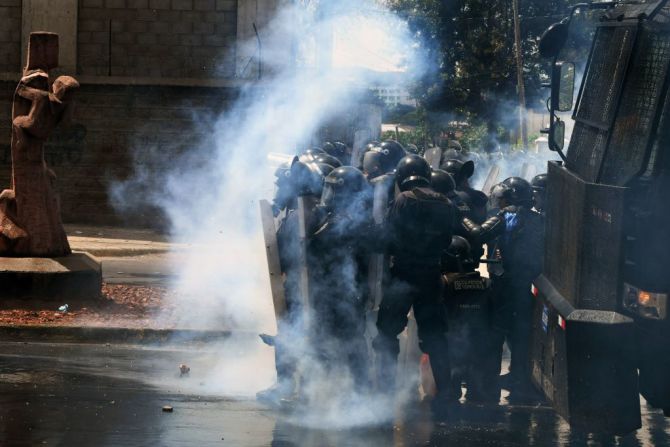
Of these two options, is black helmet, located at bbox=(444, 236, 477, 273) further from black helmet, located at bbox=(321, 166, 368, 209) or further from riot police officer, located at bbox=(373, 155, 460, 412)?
black helmet, located at bbox=(321, 166, 368, 209)

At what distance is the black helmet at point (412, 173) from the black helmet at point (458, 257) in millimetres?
633

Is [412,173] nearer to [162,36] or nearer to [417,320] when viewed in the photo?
[417,320]

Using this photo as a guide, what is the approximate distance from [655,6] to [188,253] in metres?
12.9

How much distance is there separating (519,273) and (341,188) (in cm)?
167

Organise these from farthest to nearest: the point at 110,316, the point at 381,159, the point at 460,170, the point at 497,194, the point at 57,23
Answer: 1. the point at 57,23
2. the point at 110,316
3. the point at 460,170
4. the point at 381,159
5. the point at 497,194

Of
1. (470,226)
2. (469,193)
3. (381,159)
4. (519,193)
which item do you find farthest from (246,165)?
(519,193)

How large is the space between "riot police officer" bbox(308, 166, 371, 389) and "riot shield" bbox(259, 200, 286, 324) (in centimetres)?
36

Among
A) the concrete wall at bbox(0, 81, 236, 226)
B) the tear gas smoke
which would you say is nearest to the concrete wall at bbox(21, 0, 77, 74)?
the concrete wall at bbox(0, 81, 236, 226)

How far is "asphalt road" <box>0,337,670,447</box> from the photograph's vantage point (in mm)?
7027

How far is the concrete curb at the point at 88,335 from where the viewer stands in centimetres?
1068

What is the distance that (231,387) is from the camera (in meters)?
8.70

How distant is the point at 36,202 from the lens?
11.7 meters

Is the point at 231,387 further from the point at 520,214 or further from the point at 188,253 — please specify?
the point at 188,253

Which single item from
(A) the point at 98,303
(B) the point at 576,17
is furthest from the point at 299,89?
(B) the point at 576,17
